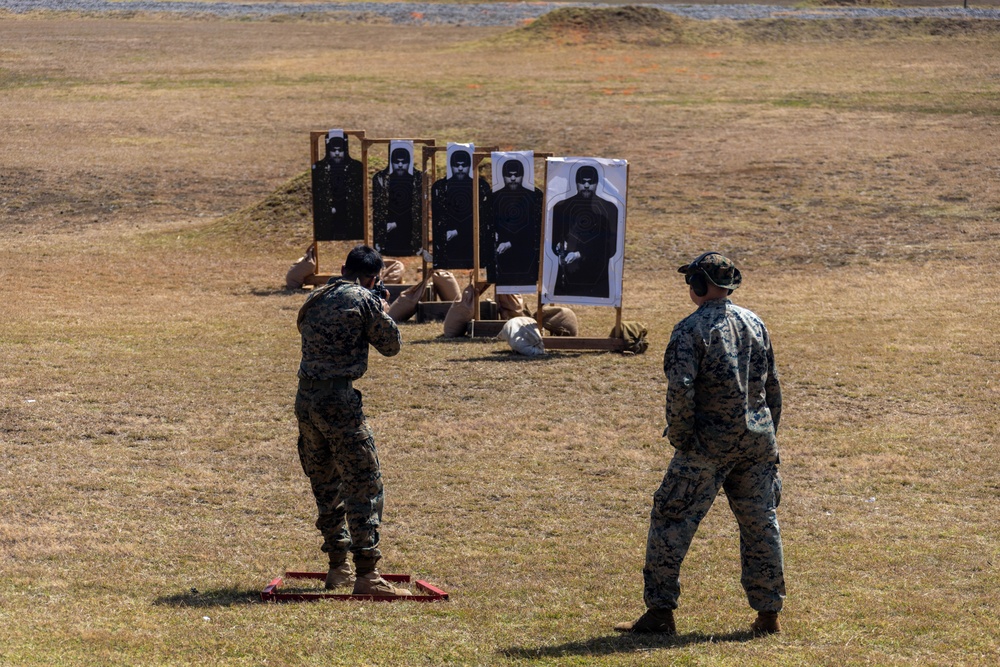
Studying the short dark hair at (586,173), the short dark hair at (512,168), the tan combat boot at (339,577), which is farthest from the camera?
the short dark hair at (512,168)

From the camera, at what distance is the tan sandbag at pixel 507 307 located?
1905 centimetres

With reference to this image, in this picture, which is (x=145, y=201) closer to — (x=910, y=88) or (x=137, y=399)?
(x=137, y=399)

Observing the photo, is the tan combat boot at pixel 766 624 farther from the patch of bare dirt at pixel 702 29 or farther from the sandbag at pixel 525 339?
the patch of bare dirt at pixel 702 29

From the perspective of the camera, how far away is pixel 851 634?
7699 mm

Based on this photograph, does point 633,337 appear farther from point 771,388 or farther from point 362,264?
point 771,388

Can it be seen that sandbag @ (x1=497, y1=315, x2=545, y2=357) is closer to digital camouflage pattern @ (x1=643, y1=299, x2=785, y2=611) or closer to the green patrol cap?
digital camouflage pattern @ (x1=643, y1=299, x2=785, y2=611)

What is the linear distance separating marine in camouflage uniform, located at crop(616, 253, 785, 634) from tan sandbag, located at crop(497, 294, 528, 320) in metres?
11.6

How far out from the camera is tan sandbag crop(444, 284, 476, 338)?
725 inches

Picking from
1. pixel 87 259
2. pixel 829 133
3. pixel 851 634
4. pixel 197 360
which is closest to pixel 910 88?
pixel 829 133

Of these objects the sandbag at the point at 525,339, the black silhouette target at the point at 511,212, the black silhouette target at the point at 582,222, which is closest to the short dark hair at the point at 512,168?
the black silhouette target at the point at 511,212

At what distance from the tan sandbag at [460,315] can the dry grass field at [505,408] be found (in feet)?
1.48

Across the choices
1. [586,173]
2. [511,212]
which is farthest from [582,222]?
[511,212]

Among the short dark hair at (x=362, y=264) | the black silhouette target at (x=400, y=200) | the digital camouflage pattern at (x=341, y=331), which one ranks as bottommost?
the black silhouette target at (x=400, y=200)

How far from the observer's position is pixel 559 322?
1802 centimetres
